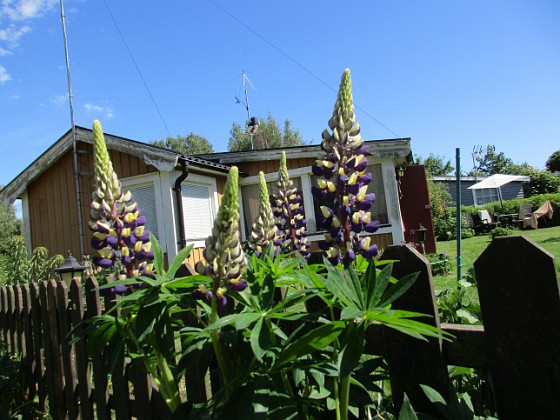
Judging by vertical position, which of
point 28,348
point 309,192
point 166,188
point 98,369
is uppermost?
point 166,188

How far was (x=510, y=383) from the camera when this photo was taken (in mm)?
1333

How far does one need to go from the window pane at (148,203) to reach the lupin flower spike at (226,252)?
8.93 meters

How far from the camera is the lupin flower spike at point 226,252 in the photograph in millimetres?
1324

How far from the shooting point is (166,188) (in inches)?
372

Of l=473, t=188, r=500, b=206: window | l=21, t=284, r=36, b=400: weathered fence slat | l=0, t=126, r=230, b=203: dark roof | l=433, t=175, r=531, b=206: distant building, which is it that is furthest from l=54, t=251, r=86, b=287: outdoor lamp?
l=473, t=188, r=500, b=206: window

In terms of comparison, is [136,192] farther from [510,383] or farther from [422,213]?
[510,383]

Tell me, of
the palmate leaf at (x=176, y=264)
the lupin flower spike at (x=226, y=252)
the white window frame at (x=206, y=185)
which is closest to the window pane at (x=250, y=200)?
the white window frame at (x=206, y=185)

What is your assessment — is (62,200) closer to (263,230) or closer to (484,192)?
(263,230)

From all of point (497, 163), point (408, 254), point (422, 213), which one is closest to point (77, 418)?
point (408, 254)

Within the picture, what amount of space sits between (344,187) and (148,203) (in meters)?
9.07

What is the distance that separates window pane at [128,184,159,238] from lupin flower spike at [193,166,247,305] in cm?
893

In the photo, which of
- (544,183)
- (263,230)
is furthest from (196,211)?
(544,183)

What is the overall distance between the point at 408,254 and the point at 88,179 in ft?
36.2

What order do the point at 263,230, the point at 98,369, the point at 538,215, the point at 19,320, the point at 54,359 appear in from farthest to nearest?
the point at 538,215
the point at 19,320
the point at 263,230
the point at 54,359
the point at 98,369
